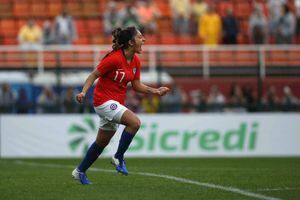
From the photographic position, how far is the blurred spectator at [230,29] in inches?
1069

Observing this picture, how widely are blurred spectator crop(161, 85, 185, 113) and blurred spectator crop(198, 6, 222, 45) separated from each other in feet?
10.3

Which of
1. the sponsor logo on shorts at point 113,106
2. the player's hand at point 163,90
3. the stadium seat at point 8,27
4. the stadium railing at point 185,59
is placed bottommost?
the stadium railing at point 185,59

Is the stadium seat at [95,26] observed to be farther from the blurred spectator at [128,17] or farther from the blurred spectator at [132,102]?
the blurred spectator at [132,102]

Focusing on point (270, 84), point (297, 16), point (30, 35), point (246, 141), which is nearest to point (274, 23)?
point (297, 16)

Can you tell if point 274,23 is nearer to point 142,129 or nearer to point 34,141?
point 142,129

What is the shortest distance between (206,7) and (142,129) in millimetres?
6648

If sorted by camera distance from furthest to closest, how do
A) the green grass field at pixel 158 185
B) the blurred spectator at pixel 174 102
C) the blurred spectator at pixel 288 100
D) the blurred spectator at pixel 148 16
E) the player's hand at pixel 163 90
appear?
the blurred spectator at pixel 148 16
the blurred spectator at pixel 288 100
the blurred spectator at pixel 174 102
the player's hand at pixel 163 90
the green grass field at pixel 158 185

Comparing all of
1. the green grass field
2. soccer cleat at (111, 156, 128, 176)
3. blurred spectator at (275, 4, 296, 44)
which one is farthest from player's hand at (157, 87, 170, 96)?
blurred spectator at (275, 4, 296, 44)

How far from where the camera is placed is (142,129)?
78.0 feet

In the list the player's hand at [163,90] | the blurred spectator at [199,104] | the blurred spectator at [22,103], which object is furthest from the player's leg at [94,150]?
the blurred spectator at [199,104]

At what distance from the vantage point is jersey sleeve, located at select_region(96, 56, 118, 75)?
12211 mm

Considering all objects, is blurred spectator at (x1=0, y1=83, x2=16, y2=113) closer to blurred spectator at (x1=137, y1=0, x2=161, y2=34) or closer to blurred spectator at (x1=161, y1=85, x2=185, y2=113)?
blurred spectator at (x1=161, y1=85, x2=185, y2=113)

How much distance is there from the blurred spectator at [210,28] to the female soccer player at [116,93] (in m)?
14.9

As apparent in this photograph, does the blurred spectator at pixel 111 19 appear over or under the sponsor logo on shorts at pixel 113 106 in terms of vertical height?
under
